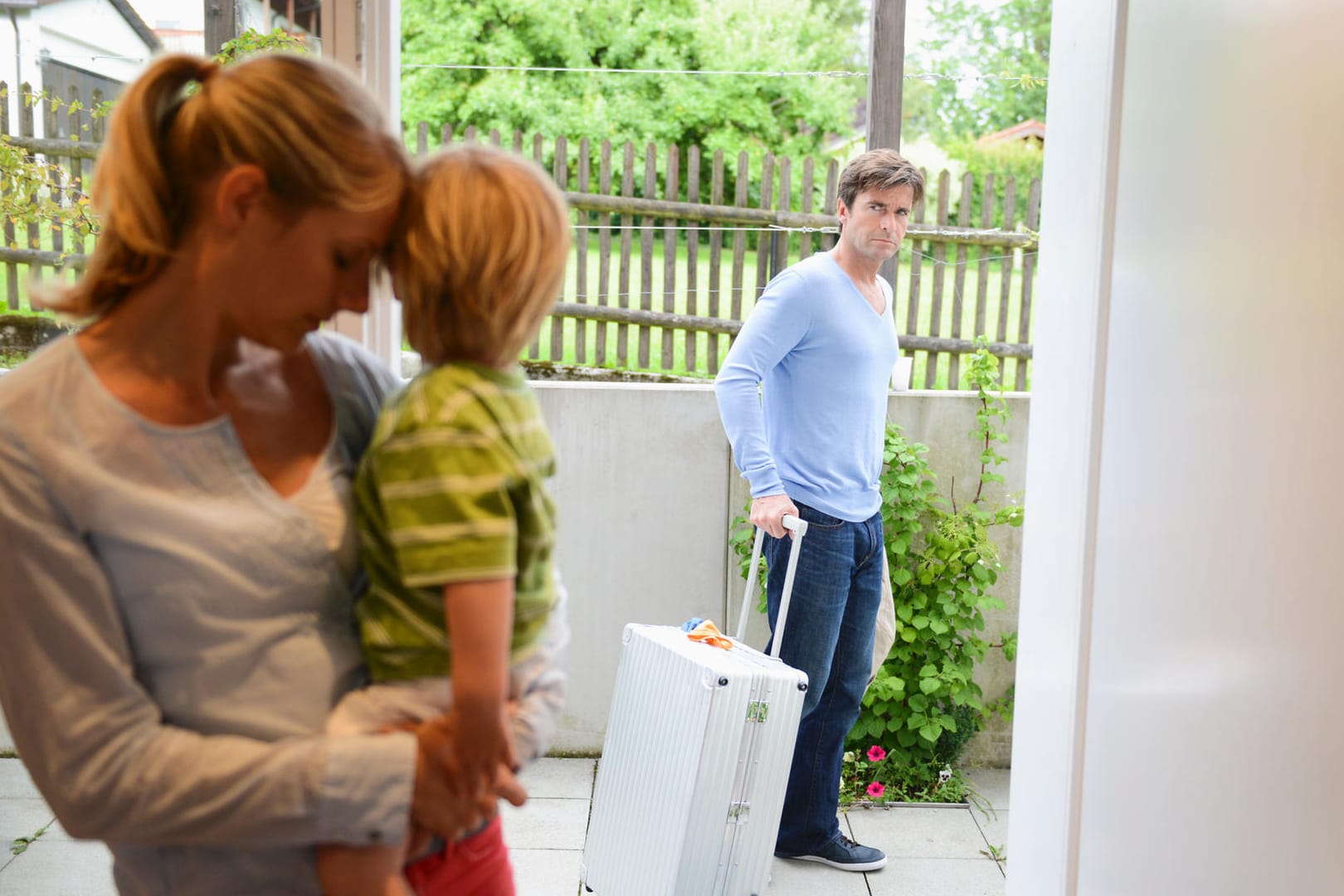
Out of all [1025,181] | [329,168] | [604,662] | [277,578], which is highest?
[1025,181]

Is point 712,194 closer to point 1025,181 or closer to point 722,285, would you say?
point 722,285

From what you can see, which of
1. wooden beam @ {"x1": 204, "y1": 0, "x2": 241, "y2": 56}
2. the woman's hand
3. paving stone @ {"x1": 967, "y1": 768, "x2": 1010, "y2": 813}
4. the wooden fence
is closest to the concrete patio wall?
paving stone @ {"x1": 967, "y1": 768, "x2": 1010, "y2": 813}

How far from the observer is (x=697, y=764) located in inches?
95.0

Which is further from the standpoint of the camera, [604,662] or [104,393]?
[604,662]

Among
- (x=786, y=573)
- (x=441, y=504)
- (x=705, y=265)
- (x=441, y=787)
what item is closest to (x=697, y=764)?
(x=786, y=573)

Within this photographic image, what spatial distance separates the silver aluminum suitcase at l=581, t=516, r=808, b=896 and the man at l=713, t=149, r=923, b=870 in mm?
199

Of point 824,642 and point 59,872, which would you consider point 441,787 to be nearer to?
point 824,642

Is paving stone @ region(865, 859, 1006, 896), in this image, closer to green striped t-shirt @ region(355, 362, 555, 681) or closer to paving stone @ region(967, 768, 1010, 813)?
paving stone @ region(967, 768, 1010, 813)

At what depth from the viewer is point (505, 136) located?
404 inches

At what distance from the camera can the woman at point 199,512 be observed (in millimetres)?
867

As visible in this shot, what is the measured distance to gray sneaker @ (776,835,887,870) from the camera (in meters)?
3.03

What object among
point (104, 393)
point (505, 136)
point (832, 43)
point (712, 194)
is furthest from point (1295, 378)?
point (832, 43)

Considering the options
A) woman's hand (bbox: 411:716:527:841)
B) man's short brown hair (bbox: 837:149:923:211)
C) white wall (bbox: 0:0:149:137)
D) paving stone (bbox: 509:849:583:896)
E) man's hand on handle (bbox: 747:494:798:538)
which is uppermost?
white wall (bbox: 0:0:149:137)

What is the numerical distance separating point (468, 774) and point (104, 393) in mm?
397
